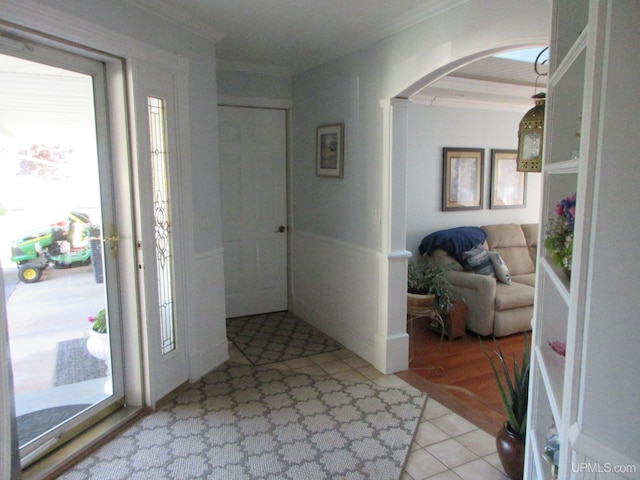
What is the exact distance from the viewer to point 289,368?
134 inches

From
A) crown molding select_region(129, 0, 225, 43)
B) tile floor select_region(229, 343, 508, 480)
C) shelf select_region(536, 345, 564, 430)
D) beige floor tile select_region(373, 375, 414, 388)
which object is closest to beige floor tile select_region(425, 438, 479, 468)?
tile floor select_region(229, 343, 508, 480)

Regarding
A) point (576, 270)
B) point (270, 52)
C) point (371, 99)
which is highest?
point (270, 52)

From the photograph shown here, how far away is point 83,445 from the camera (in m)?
Result: 2.40

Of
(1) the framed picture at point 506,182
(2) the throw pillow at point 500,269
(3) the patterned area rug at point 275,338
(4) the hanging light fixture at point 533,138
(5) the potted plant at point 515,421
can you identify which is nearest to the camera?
(4) the hanging light fixture at point 533,138

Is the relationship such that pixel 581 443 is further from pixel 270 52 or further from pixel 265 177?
pixel 265 177

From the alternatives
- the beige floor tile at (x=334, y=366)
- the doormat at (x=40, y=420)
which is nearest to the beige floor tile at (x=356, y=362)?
the beige floor tile at (x=334, y=366)

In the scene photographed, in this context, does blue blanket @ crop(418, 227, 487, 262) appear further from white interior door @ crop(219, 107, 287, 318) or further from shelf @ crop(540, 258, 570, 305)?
shelf @ crop(540, 258, 570, 305)

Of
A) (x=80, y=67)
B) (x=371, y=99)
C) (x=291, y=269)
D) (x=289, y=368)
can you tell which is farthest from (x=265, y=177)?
(x=80, y=67)

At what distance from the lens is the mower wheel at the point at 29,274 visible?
2.18 m

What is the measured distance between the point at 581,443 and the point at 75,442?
2380 mm

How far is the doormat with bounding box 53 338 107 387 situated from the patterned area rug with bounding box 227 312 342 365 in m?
1.14

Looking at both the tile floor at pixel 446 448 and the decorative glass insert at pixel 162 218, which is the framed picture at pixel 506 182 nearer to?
the tile floor at pixel 446 448

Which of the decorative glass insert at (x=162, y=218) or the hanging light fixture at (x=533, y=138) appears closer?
the hanging light fixture at (x=533, y=138)

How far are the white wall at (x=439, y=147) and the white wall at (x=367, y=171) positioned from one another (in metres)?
1.22
